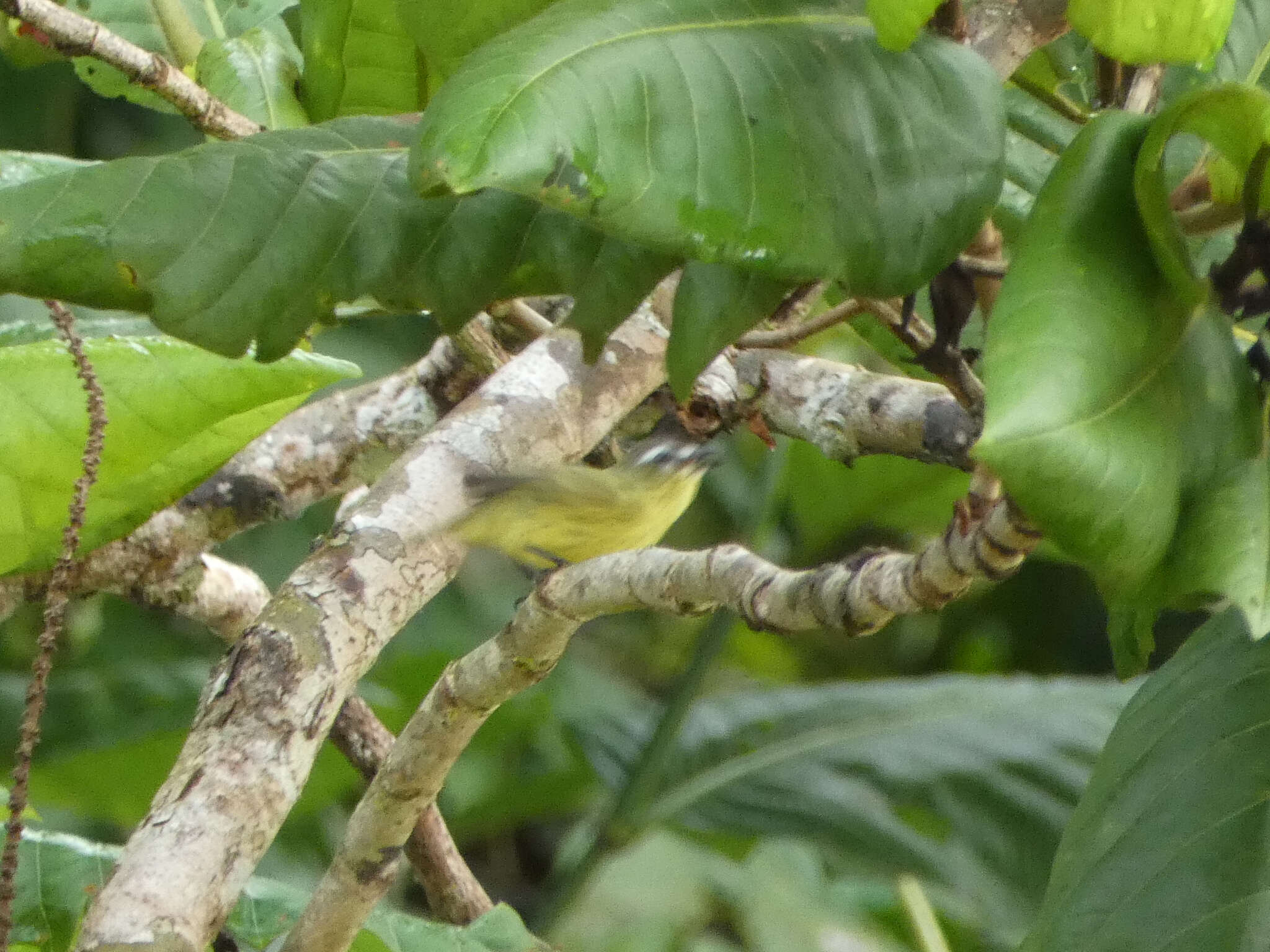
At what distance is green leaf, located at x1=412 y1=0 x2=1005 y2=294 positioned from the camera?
1.77 ft

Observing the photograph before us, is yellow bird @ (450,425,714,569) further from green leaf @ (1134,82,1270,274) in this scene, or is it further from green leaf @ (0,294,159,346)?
green leaf @ (1134,82,1270,274)

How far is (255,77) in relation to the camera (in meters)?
1.18

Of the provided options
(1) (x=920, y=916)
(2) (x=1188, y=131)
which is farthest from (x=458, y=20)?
(1) (x=920, y=916)

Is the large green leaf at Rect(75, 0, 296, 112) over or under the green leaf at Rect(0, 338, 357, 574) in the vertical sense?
over

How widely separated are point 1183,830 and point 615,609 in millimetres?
326

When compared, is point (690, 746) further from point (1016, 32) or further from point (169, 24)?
point (1016, 32)

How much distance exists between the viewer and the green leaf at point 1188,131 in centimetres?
54

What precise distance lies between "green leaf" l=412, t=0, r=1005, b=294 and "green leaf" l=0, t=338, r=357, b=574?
1.25 ft

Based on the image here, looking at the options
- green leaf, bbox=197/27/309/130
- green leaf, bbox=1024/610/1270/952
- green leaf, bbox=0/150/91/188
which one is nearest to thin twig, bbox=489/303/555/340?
green leaf, bbox=197/27/309/130

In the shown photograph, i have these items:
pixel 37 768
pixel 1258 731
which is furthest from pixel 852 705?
pixel 1258 731

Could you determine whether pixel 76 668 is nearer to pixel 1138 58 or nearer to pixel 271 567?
pixel 271 567

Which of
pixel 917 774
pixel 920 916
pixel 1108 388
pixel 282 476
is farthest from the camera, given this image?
Answer: pixel 917 774

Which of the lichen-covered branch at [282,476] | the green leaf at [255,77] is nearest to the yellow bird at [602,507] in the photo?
the lichen-covered branch at [282,476]

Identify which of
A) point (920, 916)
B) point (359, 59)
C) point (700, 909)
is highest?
point (359, 59)
